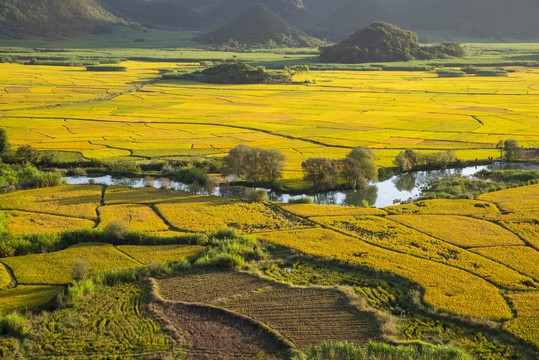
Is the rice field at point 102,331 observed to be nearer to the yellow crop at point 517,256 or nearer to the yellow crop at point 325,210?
the yellow crop at point 325,210

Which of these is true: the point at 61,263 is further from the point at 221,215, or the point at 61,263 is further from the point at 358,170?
the point at 358,170

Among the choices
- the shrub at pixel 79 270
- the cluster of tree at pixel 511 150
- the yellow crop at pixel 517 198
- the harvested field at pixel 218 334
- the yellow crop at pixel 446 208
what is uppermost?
the cluster of tree at pixel 511 150

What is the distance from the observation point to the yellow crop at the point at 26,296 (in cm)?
2784

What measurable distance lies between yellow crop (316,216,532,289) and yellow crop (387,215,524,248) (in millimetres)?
1115

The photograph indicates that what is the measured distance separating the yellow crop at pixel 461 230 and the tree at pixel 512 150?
27044 mm

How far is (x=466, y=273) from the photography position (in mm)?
32312

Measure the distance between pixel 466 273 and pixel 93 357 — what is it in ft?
73.6

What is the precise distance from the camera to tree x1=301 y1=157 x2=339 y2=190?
53562 millimetres

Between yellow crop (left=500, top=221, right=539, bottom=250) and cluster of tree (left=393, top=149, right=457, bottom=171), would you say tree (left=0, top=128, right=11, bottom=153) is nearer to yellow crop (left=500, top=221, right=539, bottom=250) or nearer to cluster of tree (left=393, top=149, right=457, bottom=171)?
cluster of tree (left=393, top=149, right=457, bottom=171)

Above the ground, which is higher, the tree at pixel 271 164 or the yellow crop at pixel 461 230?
the tree at pixel 271 164

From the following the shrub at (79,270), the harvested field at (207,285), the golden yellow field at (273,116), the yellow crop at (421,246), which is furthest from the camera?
the golden yellow field at (273,116)

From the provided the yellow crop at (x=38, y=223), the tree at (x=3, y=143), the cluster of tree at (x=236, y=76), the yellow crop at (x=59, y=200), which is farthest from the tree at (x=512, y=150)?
the cluster of tree at (x=236, y=76)

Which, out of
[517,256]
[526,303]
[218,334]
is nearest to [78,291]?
[218,334]

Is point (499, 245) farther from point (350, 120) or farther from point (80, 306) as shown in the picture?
point (350, 120)
